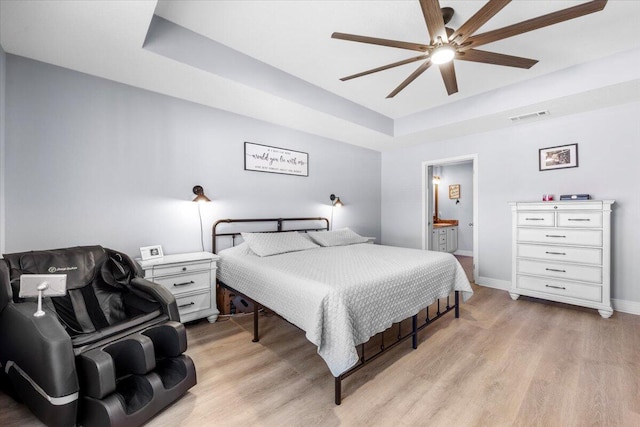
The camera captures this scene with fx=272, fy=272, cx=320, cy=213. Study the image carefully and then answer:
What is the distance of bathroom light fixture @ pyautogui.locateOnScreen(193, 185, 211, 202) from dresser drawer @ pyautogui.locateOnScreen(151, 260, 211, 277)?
0.71 m

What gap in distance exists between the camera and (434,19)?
1674 millimetres

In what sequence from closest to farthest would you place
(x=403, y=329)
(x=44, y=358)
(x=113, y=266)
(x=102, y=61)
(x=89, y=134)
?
(x=44, y=358)
(x=113, y=266)
(x=102, y=61)
(x=89, y=134)
(x=403, y=329)

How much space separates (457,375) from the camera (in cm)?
195

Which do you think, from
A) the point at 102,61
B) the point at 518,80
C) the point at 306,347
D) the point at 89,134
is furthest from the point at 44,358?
the point at 518,80

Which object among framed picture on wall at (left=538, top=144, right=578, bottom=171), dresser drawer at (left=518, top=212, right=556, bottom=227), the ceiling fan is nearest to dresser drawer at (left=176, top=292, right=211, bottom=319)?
the ceiling fan

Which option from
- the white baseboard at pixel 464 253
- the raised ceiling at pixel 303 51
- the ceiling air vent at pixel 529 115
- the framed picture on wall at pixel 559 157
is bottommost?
the white baseboard at pixel 464 253

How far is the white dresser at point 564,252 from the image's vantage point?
9.62ft

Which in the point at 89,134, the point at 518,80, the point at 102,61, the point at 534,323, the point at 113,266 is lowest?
the point at 534,323

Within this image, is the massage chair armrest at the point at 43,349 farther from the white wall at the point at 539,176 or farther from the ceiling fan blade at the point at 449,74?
the white wall at the point at 539,176

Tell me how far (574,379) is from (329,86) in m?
3.48

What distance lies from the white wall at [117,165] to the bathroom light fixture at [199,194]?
9 cm

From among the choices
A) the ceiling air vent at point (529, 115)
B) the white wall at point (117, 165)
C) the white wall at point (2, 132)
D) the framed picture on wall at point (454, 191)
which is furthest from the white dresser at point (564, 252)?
the white wall at point (2, 132)

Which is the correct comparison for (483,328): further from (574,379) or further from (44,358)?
(44,358)

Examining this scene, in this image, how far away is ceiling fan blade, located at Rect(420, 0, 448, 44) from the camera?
1550 millimetres
